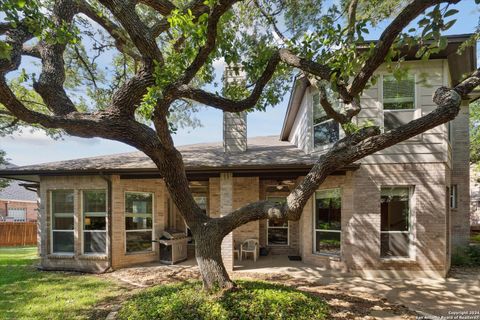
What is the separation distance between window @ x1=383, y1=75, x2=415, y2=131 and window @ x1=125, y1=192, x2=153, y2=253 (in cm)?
843

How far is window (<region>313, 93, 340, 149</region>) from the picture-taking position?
9.10 meters

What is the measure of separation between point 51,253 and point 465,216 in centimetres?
1563

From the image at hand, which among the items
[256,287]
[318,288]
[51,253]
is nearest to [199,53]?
[256,287]

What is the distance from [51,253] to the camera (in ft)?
31.1

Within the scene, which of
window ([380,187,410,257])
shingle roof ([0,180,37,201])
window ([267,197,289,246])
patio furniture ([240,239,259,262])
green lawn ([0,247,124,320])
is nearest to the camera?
green lawn ([0,247,124,320])

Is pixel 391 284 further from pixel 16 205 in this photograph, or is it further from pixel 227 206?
pixel 16 205

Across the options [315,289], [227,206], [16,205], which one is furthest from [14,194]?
[315,289]

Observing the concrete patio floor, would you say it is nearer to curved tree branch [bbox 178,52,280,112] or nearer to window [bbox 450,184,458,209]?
window [bbox 450,184,458,209]

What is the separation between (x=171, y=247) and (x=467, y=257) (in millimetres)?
10482

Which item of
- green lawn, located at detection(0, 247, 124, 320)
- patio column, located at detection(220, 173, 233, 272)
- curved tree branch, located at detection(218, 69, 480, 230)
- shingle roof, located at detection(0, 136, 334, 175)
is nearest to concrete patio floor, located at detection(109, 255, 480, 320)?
patio column, located at detection(220, 173, 233, 272)

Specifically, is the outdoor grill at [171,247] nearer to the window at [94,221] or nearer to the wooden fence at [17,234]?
the window at [94,221]

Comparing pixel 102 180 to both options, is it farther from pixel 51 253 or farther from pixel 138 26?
pixel 138 26

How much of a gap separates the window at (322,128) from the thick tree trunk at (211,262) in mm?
5621

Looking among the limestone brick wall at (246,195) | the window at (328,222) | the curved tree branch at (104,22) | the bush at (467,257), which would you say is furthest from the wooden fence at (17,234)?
the bush at (467,257)
